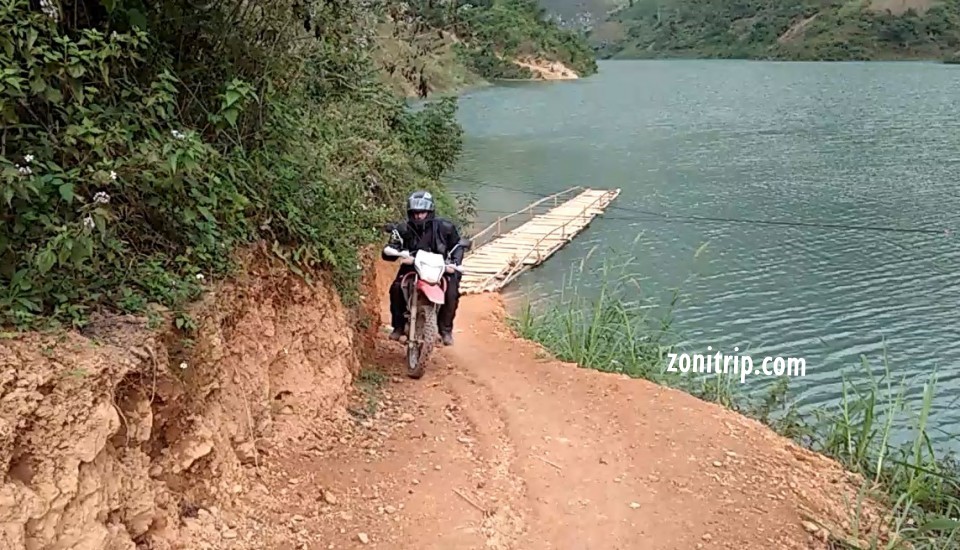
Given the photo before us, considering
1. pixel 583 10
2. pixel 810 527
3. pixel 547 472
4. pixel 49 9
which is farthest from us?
pixel 583 10

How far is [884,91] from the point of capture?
177 feet

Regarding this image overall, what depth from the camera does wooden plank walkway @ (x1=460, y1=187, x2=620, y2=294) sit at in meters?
19.1

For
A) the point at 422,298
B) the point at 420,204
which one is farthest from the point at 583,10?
the point at 422,298

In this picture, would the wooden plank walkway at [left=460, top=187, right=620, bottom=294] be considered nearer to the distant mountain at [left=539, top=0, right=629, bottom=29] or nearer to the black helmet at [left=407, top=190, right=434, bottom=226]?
the black helmet at [left=407, top=190, right=434, bottom=226]

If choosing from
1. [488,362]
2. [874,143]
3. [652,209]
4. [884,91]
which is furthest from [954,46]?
[488,362]

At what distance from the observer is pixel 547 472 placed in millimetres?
5320

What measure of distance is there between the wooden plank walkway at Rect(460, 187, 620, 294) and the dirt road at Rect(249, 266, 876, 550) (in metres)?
10.3

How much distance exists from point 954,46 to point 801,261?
82297mm

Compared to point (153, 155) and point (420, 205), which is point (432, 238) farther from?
point (153, 155)

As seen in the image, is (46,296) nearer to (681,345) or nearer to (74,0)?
(74,0)

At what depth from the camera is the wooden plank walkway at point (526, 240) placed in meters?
19.1

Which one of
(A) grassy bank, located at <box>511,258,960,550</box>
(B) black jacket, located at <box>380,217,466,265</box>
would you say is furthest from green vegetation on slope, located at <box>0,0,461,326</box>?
(A) grassy bank, located at <box>511,258,960,550</box>

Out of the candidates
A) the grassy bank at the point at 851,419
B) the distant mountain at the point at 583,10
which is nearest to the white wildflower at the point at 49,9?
the grassy bank at the point at 851,419

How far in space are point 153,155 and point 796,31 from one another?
370 ft
